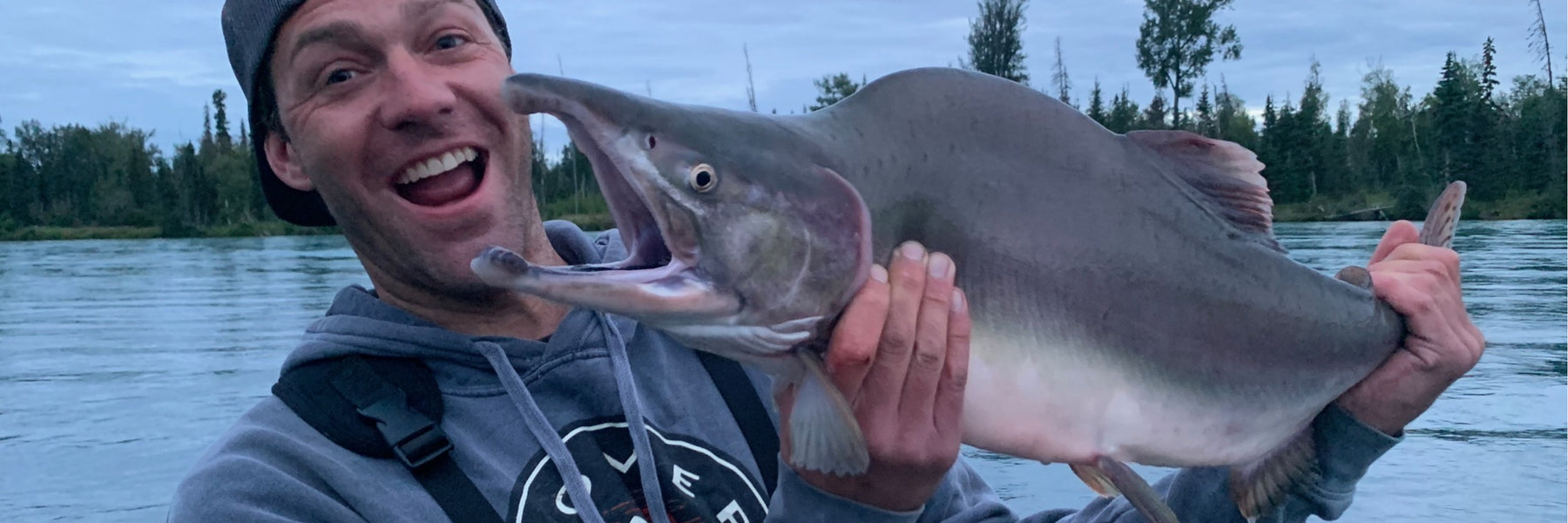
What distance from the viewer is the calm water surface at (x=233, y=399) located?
595cm

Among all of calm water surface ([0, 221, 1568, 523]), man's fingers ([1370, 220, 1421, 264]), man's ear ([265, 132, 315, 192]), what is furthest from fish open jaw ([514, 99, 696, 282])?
calm water surface ([0, 221, 1568, 523])

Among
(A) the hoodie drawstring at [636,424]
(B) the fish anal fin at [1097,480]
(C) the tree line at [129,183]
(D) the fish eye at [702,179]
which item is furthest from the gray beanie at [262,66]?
(C) the tree line at [129,183]

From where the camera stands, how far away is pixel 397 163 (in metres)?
2.62

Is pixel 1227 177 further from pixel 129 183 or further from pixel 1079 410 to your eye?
pixel 129 183

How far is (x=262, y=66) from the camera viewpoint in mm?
2867

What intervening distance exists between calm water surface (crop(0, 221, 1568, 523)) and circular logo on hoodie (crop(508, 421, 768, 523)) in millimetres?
3569

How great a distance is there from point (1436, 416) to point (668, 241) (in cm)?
694

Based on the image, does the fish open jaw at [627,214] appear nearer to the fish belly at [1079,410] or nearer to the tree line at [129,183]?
the fish belly at [1079,410]

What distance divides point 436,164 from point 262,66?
0.59 m

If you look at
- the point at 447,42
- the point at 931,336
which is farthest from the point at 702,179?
the point at 447,42

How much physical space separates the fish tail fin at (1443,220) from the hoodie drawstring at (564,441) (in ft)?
5.62

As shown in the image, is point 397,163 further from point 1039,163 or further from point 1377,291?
point 1377,291

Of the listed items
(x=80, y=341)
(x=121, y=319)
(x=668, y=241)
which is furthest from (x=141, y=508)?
(x=121, y=319)

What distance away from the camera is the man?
231cm
